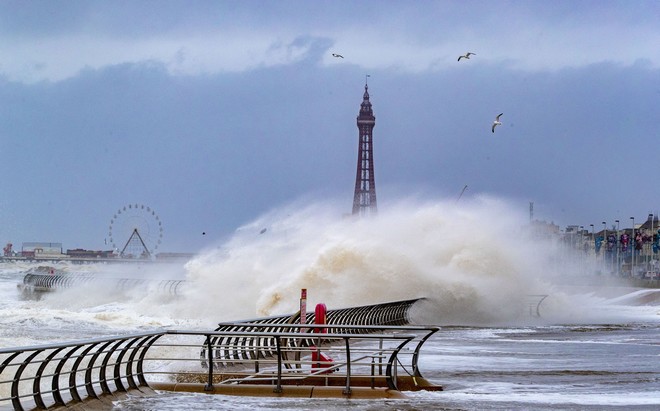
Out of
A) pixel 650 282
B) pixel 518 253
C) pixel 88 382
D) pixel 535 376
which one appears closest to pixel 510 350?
pixel 535 376

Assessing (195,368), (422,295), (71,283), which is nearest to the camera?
(195,368)

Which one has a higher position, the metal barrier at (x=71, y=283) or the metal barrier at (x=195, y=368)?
the metal barrier at (x=71, y=283)

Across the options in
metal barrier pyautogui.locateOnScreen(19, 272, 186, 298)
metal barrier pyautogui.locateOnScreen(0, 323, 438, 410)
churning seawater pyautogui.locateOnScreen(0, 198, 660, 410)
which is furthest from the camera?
metal barrier pyautogui.locateOnScreen(19, 272, 186, 298)

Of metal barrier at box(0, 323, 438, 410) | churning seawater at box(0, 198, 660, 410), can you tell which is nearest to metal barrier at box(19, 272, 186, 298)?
churning seawater at box(0, 198, 660, 410)

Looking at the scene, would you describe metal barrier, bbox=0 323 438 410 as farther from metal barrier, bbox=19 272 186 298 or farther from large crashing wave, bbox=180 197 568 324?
metal barrier, bbox=19 272 186 298

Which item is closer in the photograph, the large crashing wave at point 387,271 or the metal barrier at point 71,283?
the large crashing wave at point 387,271

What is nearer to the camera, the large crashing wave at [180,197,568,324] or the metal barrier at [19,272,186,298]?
the large crashing wave at [180,197,568,324]

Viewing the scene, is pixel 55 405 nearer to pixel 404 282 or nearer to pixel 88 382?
pixel 88 382

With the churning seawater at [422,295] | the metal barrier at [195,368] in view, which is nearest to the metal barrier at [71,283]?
the churning seawater at [422,295]

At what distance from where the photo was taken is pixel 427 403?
56.7ft

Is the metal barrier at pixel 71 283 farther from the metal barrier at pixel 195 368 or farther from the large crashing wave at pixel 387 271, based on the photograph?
the metal barrier at pixel 195 368

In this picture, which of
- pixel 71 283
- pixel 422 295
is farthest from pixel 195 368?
pixel 71 283

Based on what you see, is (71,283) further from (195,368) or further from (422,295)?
(195,368)

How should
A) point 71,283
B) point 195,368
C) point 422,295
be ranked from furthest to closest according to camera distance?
point 71,283 < point 422,295 < point 195,368
